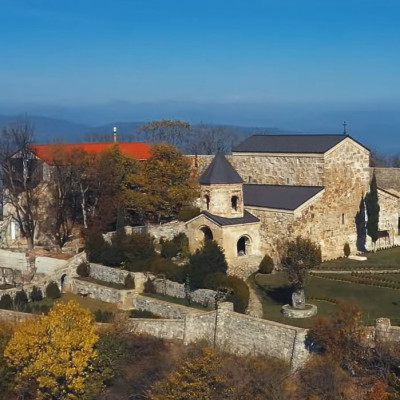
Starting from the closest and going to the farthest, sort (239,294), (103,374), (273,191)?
(103,374)
(239,294)
(273,191)

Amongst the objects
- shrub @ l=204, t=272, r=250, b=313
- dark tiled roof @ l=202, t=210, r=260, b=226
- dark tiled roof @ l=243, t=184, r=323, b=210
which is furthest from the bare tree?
shrub @ l=204, t=272, r=250, b=313

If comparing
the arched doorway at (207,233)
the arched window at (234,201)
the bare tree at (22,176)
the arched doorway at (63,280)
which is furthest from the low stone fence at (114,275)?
the bare tree at (22,176)

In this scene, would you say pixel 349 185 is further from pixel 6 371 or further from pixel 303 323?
pixel 6 371

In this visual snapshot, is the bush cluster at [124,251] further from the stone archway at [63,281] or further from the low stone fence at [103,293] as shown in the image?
the low stone fence at [103,293]

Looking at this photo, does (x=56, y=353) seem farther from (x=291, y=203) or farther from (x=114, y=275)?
(x=291, y=203)

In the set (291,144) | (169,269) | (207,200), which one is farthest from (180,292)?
(291,144)

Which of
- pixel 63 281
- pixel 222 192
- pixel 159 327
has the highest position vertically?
pixel 222 192

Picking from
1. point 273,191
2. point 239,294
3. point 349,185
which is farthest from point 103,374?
point 349,185
